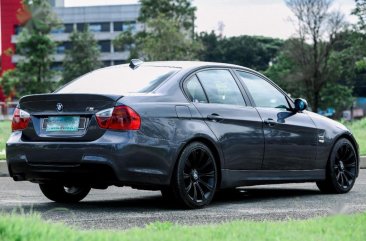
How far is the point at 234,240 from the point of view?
4633mm

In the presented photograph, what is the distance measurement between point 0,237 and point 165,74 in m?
4.00

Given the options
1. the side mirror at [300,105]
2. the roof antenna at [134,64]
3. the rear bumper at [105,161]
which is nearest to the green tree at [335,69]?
the side mirror at [300,105]

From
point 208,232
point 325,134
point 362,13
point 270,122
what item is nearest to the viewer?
point 208,232

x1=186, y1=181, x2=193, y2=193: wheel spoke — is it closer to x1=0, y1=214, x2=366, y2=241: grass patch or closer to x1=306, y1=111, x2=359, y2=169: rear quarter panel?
x1=0, y1=214, x2=366, y2=241: grass patch

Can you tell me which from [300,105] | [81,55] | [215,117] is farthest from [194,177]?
[81,55]

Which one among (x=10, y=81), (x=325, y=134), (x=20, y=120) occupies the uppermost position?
(x=20, y=120)

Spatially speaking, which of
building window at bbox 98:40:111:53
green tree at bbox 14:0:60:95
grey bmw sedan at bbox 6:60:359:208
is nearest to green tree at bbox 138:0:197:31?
green tree at bbox 14:0:60:95

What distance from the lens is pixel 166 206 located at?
7.95 metres

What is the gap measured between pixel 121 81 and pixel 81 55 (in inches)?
3678

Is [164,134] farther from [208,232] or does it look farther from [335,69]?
[335,69]

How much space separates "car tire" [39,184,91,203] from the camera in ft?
27.8

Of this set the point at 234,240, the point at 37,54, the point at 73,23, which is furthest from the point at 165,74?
the point at 73,23

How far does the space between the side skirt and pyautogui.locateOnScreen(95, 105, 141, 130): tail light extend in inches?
49.0

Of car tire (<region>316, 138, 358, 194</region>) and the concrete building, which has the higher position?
the concrete building
